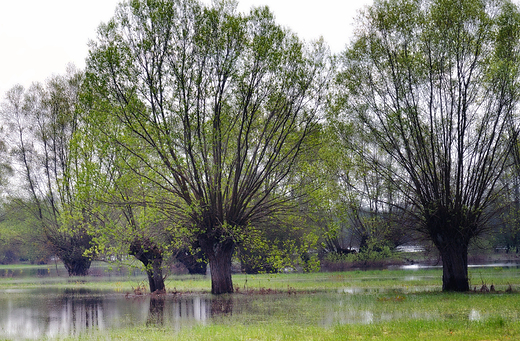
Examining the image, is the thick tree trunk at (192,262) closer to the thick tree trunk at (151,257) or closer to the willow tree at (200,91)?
the thick tree trunk at (151,257)

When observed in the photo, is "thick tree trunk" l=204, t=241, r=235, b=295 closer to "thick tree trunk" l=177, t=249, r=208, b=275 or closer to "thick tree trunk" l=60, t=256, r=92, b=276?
"thick tree trunk" l=177, t=249, r=208, b=275

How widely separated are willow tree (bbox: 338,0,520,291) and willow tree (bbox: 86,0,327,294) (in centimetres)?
314

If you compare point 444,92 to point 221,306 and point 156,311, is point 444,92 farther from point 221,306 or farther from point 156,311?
point 156,311

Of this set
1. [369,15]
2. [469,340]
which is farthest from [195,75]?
[469,340]

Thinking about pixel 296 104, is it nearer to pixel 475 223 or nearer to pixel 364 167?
pixel 364 167

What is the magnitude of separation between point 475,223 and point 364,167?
241 inches

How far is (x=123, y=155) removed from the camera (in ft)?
80.5

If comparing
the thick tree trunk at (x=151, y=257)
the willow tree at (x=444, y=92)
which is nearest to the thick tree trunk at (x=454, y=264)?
the willow tree at (x=444, y=92)

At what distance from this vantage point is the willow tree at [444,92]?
2397 centimetres

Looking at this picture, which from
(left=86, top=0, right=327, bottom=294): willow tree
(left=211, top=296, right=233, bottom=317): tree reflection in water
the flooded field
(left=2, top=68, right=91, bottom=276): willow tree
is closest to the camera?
the flooded field

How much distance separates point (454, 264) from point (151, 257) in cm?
1639

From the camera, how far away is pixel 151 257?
93.2ft

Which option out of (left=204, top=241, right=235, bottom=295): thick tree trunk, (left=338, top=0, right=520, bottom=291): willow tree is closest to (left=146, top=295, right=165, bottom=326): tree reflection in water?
(left=204, top=241, right=235, bottom=295): thick tree trunk

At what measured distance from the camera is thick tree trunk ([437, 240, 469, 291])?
24.4m
